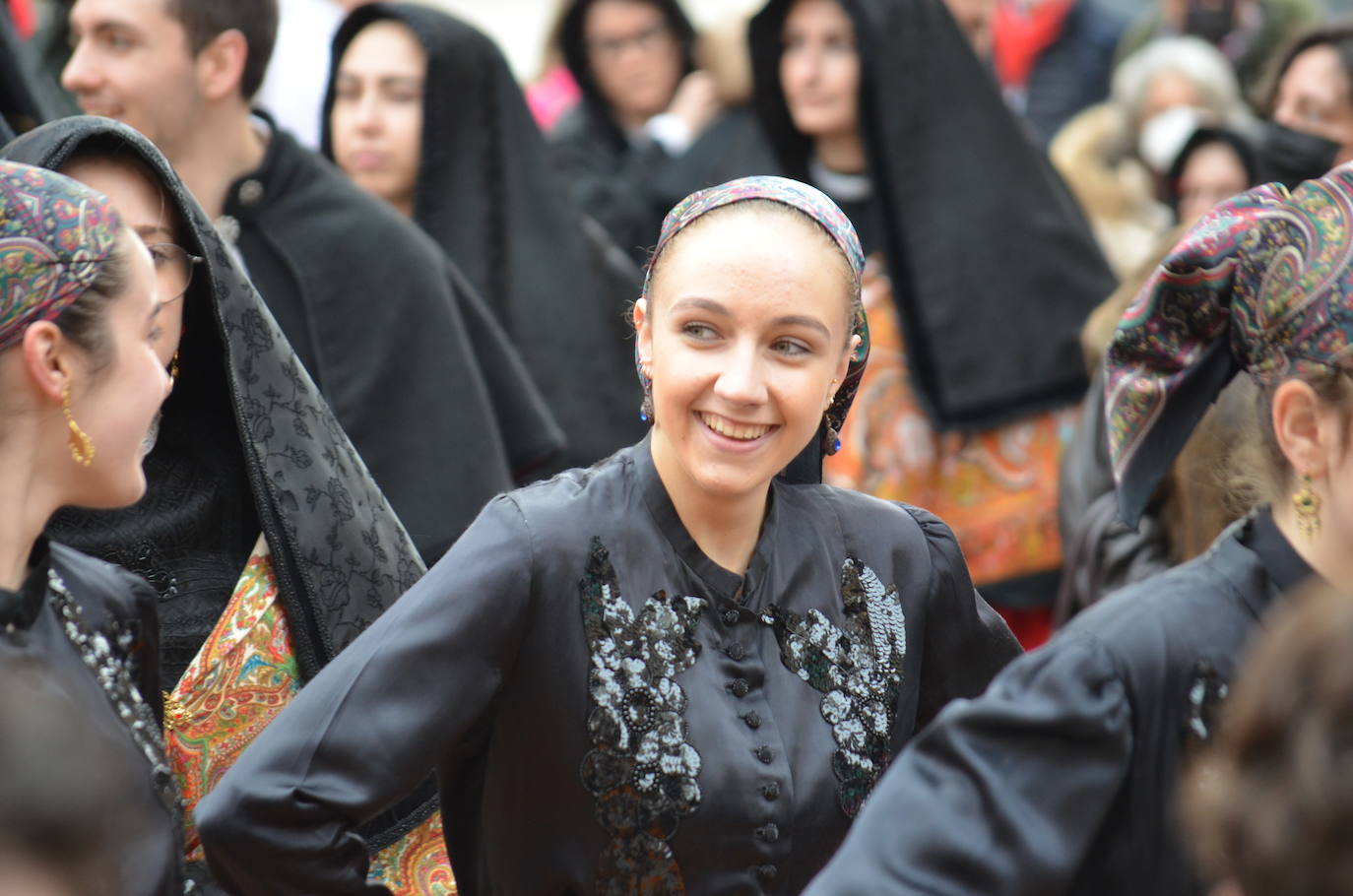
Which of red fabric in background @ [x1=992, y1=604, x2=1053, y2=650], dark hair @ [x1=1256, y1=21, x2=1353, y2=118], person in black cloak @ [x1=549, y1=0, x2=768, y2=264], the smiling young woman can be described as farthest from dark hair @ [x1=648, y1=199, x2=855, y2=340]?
person in black cloak @ [x1=549, y1=0, x2=768, y2=264]

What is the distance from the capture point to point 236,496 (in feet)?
11.0

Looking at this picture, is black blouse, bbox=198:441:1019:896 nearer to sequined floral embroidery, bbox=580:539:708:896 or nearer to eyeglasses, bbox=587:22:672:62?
sequined floral embroidery, bbox=580:539:708:896

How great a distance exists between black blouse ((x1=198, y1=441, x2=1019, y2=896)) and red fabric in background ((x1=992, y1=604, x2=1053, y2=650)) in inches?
112

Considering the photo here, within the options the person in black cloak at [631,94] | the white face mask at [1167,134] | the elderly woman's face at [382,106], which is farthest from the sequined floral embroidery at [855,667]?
the person in black cloak at [631,94]

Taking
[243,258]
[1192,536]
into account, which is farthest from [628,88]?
[1192,536]

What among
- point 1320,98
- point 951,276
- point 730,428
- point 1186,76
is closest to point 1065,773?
point 730,428

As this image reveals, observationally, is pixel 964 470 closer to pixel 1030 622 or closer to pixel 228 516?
pixel 1030 622

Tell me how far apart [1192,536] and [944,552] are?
1.56 metres

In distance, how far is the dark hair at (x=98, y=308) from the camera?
8.54 feet

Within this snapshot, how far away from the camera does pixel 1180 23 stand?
8.52m

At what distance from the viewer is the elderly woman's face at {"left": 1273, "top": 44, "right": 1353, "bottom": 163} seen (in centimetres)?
577

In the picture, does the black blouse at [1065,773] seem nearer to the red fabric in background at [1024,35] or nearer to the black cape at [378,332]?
the black cape at [378,332]

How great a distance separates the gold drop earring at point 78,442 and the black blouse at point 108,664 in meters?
0.14

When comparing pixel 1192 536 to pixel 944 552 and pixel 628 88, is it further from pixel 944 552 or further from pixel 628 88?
pixel 628 88
